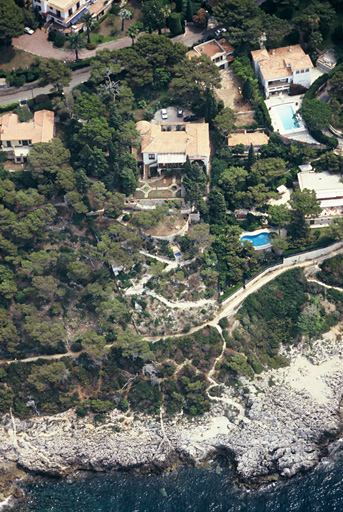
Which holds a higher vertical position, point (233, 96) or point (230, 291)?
point (233, 96)

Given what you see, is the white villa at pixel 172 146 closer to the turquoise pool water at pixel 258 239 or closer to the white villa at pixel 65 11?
the turquoise pool water at pixel 258 239

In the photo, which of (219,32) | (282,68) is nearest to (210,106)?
(282,68)

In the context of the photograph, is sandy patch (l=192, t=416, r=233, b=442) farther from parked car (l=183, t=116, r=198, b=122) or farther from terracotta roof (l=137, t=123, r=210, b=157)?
parked car (l=183, t=116, r=198, b=122)

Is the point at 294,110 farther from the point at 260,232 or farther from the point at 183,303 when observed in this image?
the point at 183,303

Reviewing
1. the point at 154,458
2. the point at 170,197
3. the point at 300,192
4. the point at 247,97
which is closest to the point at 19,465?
the point at 154,458

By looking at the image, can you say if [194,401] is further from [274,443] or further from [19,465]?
[19,465]

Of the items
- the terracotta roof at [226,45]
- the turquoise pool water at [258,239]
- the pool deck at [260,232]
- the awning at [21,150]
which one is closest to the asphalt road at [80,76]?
the terracotta roof at [226,45]
